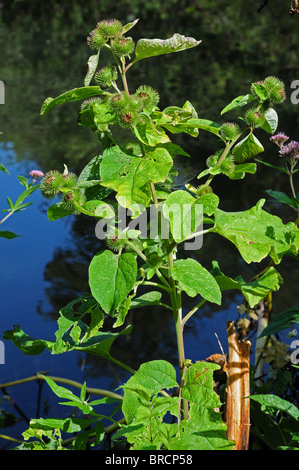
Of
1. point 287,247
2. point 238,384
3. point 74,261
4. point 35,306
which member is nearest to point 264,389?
point 238,384

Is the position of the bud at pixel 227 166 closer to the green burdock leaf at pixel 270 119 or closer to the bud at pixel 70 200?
the green burdock leaf at pixel 270 119

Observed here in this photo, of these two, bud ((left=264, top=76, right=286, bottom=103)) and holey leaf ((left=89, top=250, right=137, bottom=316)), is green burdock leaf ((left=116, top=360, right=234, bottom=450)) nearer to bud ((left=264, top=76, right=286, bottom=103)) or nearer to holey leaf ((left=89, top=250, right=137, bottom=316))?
holey leaf ((left=89, top=250, right=137, bottom=316))

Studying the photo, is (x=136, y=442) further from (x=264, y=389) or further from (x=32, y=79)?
(x=32, y=79)

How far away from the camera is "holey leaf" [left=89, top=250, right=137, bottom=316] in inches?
26.2

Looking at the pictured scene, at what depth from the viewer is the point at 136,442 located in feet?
2.23

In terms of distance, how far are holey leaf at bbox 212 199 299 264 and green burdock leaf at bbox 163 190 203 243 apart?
4cm

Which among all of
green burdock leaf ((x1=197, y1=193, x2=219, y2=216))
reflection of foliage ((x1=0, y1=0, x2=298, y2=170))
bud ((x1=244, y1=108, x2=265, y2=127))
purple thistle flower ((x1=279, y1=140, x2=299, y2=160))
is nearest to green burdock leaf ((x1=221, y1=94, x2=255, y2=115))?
bud ((x1=244, y1=108, x2=265, y2=127))

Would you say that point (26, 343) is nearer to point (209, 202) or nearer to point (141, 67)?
point (209, 202)

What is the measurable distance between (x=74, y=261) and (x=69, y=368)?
0.49 metres

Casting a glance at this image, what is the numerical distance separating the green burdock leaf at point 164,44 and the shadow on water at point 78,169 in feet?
2.34

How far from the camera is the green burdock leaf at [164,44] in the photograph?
688 mm

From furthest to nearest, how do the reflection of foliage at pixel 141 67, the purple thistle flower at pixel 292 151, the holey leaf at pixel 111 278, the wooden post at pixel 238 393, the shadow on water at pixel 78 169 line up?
the reflection of foliage at pixel 141 67, the shadow on water at pixel 78 169, the purple thistle flower at pixel 292 151, the wooden post at pixel 238 393, the holey leaf at pixel 111 278

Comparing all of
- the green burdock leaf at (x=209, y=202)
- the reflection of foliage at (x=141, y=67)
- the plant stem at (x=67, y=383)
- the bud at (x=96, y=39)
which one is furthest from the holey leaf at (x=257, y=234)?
the reflection of foliage at (x=141, y=67)

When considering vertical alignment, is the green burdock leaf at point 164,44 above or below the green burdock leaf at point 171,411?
above
